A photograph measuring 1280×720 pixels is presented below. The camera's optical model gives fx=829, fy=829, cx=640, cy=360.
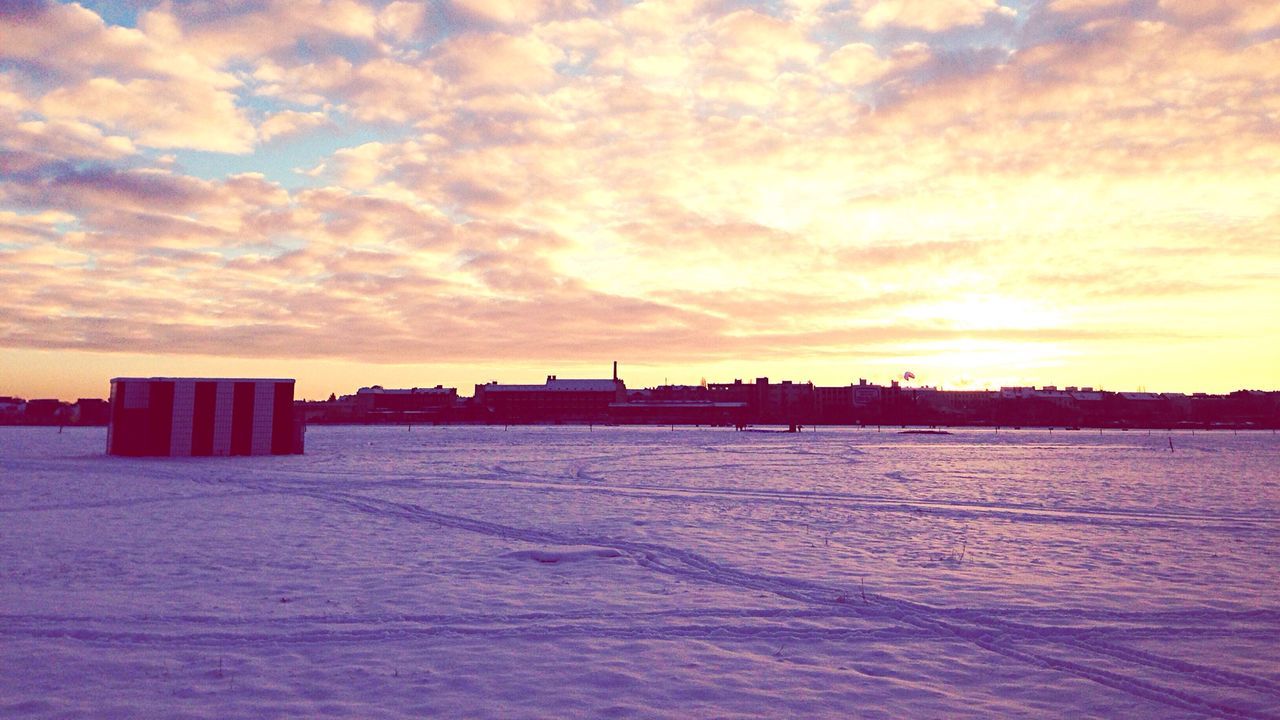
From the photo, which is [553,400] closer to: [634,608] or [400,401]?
[400,401]

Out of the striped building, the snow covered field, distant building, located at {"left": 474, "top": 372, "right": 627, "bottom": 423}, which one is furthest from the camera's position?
distant building, located at {"left": 474, "top": 372, "right": 627, "bottom": 423}

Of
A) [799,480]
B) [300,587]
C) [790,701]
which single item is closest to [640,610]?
[790,701]

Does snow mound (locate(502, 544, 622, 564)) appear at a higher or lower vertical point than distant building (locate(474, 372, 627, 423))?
lower

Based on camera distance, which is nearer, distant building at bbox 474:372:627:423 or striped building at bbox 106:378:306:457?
striped building at bbox 106:378:306:457

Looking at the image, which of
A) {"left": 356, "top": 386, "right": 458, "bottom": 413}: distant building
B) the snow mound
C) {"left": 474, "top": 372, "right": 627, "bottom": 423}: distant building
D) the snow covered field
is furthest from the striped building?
{"left": 356, "top": 386, "right": 458, "bottom": 413}: distant building

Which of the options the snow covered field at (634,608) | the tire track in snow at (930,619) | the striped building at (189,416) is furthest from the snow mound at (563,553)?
the striped building at (189,416)

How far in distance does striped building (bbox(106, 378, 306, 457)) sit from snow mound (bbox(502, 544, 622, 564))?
32.8 m

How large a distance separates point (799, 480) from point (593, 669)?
74.3 feet

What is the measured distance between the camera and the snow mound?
13175 mm

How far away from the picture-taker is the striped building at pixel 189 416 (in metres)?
40.6

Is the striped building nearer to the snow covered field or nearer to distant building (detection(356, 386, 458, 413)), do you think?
the snow covered field

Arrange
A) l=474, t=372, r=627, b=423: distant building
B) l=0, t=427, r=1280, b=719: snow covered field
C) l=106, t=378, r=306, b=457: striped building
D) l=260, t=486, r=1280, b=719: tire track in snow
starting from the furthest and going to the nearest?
l=474, t=372, r=627, b=423: distant building, l=106, t=378, r=306, b=457: striped building, l=260, t=486, r=1280, b=719: tire track in snow, l=0, t=427, r=1280, b=719: snow covered field

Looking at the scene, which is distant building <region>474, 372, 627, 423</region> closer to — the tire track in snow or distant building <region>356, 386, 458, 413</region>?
distant building <region>356, 386, 458, 413</region>

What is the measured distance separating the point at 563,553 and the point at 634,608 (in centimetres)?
355
